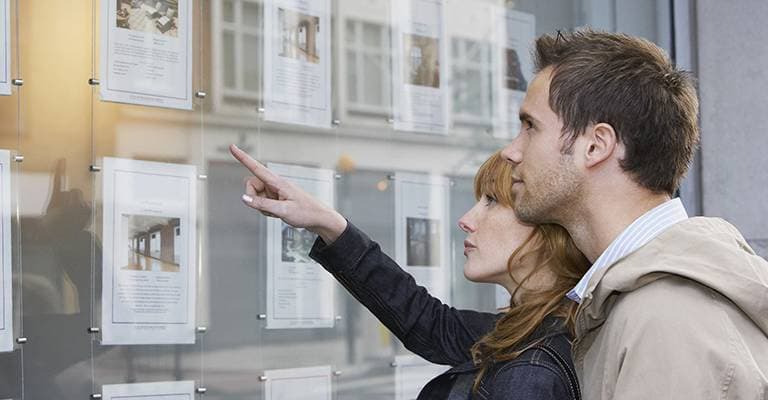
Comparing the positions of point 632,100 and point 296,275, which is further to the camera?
point 296,275

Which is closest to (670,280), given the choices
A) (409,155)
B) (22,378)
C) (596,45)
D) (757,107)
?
(596,45)

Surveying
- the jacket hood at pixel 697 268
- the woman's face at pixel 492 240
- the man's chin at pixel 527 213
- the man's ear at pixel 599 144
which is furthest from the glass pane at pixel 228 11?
the jacket hood at pixel 697 268

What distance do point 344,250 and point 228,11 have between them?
3.87 feet

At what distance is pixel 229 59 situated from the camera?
151 inches

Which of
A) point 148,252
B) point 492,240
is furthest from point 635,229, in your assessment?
point 148,252

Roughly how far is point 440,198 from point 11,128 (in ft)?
5.54

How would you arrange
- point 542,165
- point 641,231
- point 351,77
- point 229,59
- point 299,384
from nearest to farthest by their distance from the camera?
point 641,231 → point 542,165 → point 229,59 → point 299,384 → point 351,77

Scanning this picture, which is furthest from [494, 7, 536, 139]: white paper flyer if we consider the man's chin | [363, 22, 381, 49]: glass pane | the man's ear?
the man's ear

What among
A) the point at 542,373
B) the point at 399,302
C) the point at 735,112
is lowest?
the point at 542,373

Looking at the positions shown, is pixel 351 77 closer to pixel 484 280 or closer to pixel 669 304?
pixel 484 280

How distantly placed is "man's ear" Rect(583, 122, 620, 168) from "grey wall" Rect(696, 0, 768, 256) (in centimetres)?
282

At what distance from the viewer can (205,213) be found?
374cm

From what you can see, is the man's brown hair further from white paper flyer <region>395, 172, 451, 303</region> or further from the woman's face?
white paper flyer <region>395, 172, 451, 303</region>

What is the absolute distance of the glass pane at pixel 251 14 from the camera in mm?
3887
